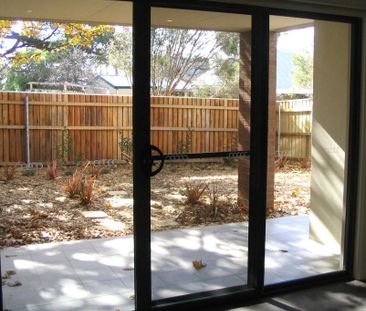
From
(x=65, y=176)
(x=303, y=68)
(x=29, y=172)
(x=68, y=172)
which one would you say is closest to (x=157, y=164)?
(x=303, y=68)

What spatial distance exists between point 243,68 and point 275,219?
9.81ft

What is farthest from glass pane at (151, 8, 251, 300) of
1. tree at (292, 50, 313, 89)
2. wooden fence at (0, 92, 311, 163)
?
wooden fence at (0, 92, 311, 163)

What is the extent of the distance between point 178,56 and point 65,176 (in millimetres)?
6177

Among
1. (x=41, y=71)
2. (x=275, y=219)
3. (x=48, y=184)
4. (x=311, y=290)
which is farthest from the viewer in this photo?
(x=41, y=71)

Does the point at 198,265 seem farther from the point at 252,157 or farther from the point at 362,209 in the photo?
the point at 362,209

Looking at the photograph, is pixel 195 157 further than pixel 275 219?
No

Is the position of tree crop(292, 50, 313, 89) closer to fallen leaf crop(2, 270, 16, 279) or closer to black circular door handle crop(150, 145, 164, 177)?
black circular door handle crop(150, 145, 164, 177)

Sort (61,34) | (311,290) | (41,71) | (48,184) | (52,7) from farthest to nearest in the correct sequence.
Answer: (41,71) → (61,34) → (48,184) → (52,7) → (311,290)

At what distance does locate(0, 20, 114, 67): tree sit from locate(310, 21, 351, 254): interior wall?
224 inches

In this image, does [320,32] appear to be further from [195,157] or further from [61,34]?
[61,34]

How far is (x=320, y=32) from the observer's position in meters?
4.55

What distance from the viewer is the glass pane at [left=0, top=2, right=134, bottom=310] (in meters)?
3.78

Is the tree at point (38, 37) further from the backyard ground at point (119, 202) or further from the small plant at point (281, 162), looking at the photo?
the small plant at point (281, 162)

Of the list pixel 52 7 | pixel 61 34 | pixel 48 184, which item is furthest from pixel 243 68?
pixel 61 34
